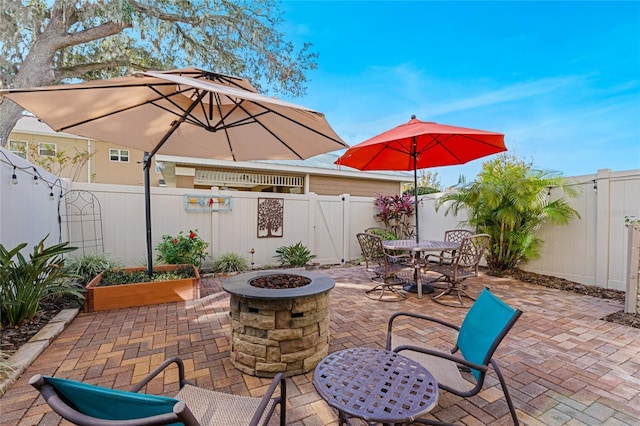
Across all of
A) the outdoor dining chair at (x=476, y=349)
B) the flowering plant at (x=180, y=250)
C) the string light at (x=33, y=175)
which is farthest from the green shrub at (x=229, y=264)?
the outdoor dining chair at (x=476, y=349)

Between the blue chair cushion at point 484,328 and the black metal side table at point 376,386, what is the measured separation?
44 centimetres

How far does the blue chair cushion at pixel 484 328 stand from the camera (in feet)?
5.44

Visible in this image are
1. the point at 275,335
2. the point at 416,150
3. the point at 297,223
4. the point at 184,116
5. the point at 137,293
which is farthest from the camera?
the point at 297,223

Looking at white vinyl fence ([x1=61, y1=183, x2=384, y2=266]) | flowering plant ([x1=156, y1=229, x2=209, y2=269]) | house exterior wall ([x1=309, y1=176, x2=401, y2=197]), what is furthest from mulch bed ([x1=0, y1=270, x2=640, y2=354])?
house exterior wall ([x1=309, y1=176, x2=401, y2=197])

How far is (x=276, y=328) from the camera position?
230 centimetres

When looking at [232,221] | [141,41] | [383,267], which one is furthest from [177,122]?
[141,41]

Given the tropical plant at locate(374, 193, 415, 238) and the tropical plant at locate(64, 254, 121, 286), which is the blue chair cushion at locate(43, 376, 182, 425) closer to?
the tropical plant at locate(64, 254, 121, 286)

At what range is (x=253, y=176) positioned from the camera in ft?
31.6

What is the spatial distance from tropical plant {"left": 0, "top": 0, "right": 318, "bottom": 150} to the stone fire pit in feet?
23.2

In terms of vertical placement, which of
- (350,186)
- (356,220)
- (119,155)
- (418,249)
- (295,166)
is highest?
(119,155)

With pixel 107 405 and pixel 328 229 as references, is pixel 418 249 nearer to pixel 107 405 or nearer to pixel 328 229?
pixel 328 229

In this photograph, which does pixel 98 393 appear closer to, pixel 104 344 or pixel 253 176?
pixel 104 344

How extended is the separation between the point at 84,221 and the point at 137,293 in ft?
7.71

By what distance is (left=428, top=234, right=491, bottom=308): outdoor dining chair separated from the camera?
4.22 metres
